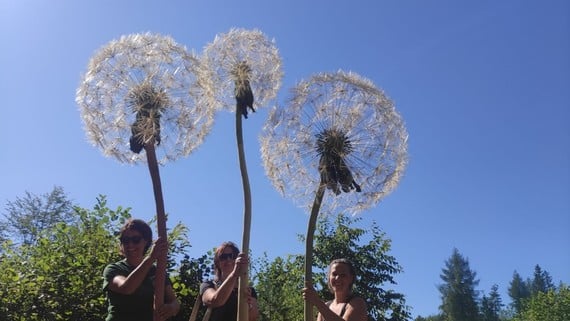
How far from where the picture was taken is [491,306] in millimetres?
97500

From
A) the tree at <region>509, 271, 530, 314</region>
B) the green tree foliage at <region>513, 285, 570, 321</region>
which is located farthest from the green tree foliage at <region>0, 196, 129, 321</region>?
the tree at <region>509, 271, 530, 314</region>

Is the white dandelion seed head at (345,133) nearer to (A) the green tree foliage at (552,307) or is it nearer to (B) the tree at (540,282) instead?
(A) the green tree foliage at (552,307)

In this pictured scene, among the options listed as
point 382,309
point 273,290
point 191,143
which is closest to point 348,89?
point 191,143

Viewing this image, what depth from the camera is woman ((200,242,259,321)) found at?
4.20 meters

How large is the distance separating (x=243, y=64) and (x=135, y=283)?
8.19 ft

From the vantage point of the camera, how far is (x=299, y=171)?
5.30 m

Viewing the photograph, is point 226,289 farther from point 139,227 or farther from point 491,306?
point 491,306

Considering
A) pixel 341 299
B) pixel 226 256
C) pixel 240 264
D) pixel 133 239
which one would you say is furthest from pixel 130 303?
pixel 341 299

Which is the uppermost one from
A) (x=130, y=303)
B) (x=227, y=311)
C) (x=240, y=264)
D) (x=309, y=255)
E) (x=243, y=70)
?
(x=243, y=70)

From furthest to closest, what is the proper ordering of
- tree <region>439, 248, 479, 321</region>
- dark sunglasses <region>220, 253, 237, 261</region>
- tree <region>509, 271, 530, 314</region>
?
tree <region>509, 271, 530, 314</region>, tree <region>439, 248, 479, 321</region>, dark sunglasses <region>220, 253, 237, 261</region>

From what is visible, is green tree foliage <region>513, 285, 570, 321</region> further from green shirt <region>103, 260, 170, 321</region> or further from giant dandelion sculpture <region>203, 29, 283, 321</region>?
green shirt <region>103, 260, 170, 321</region>

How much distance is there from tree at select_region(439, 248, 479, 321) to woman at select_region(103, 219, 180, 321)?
310ft

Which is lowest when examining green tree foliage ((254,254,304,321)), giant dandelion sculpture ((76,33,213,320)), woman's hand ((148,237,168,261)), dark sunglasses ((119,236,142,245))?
woman's hand ((148,237,168,261))

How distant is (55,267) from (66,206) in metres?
31.6
